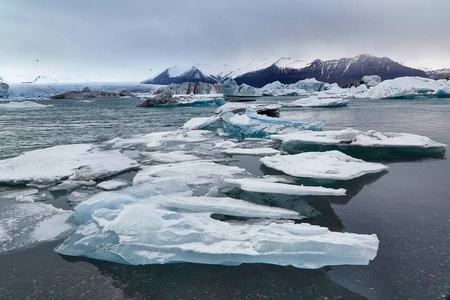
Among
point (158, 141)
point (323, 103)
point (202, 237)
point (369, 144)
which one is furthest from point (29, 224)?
point (323, 103)

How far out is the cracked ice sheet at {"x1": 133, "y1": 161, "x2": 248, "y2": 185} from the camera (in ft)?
17.1

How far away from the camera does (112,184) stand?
17.0ft

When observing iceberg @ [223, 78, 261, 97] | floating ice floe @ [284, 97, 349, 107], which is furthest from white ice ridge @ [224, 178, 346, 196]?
iceberg @ [223, 78, 261, 97]

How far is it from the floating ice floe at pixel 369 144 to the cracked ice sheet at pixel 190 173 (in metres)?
2.86

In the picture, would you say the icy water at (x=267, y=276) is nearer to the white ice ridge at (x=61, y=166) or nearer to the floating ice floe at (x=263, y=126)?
the white ice ridge at (x=61, y=166)

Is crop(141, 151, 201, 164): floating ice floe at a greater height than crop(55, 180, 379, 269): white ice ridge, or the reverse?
crop(55, 180, 379, 269): white ice ridge

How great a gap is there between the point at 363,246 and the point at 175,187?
2695 millimetres

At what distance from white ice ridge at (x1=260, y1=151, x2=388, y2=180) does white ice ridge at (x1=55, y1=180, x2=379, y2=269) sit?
1634mm

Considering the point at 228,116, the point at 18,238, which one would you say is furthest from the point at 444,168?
the point at 228,116

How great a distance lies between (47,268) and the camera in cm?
275

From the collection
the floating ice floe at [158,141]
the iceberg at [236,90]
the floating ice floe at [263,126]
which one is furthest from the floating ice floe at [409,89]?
the floating ice floe at [158,141]

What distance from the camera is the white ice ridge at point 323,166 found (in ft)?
16.5

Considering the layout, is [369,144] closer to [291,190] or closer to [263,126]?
[291,190]

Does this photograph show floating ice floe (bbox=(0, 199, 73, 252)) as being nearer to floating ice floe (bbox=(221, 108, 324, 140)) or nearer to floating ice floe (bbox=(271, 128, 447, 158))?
floating ice floe (bbox=(271, 128, 447, 158))
